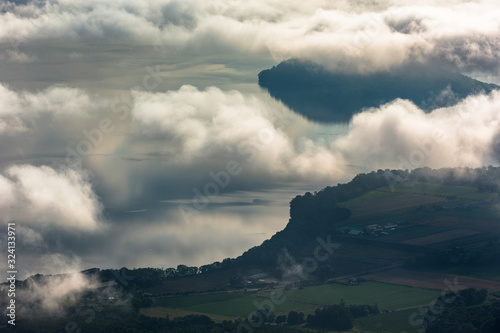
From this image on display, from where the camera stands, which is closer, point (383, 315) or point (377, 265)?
point (383, 315)

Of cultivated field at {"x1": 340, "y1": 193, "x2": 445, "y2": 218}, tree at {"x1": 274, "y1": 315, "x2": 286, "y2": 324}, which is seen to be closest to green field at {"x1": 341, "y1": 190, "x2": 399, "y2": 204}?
cultivated field at {"x1": 340, "y1": 193, "x2": 445, "y2": 218}

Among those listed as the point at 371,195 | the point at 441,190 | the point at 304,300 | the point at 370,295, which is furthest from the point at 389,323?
the point at 441,190

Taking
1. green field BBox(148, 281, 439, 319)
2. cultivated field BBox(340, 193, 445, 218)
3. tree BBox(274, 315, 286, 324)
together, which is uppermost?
A: cultivated field BBox(340, 193, 445, 218)

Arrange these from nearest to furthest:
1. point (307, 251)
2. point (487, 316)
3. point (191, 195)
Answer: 1. point (487, 316)
2. point (307, 251)
3. point (191, 195)

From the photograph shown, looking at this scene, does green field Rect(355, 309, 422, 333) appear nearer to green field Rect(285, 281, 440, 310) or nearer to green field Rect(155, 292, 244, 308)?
green field Rect(285, 281, 440, 310)

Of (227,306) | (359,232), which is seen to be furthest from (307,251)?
(227,306)

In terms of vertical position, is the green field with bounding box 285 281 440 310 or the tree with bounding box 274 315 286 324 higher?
the green field with bounding box 285 281 440 310

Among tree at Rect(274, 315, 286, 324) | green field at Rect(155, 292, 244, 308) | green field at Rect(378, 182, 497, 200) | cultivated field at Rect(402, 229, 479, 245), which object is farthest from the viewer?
green field at Rect(378, 182, 497, 200)

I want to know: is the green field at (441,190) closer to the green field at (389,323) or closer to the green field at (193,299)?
the green field at (389,323)

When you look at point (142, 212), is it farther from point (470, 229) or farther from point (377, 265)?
point (470, 229)

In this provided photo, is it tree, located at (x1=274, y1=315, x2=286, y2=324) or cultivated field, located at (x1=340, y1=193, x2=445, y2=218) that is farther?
cultivated field, located at (x1=340, y1=193, x2=445, y2=218)

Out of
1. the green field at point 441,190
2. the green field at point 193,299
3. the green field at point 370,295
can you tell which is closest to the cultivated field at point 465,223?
the green field at point 441,190
